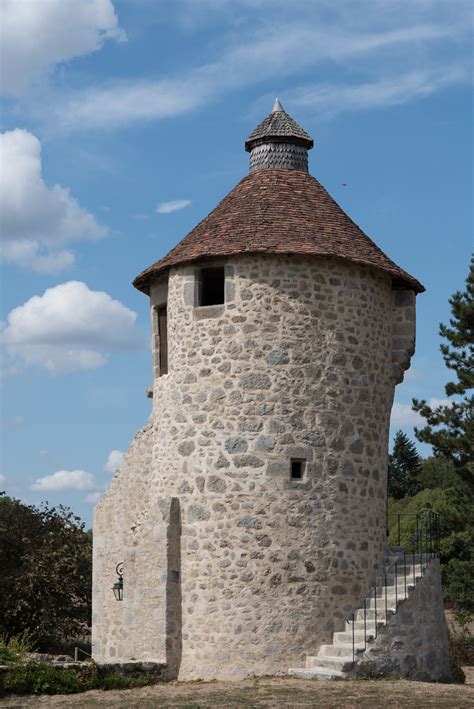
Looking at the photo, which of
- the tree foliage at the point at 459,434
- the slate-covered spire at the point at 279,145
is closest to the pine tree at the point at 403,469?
the tree foliage at the point at 459,434

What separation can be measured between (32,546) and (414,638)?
12.2m

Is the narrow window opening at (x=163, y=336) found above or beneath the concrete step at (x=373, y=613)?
above

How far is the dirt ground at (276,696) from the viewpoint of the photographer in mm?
13930

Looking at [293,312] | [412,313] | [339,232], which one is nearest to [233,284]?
[293,312]

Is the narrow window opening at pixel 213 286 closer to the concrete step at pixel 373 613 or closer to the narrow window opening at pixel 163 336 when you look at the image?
the narrow window opening at pixel 163 336

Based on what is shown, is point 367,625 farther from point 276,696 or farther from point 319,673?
point 276,696

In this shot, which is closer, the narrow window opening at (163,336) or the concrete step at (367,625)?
the concrete step at (367,625)

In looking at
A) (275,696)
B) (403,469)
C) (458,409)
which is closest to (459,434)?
(458,409)

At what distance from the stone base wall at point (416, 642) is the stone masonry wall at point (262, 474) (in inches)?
33.4

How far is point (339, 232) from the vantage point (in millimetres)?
18922

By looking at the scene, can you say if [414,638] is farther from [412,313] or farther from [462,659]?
[462,659]

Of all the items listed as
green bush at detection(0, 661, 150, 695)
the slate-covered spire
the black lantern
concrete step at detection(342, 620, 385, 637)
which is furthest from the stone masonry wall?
the slate-covered spire

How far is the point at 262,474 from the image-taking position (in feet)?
57.2

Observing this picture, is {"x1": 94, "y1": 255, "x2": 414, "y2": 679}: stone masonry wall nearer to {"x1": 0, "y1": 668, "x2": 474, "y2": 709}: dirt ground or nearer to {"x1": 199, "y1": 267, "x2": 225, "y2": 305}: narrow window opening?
{"x1": 199, "y1": 267, "x2": 225, "y2": 305}: narrow window opening
